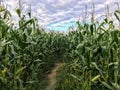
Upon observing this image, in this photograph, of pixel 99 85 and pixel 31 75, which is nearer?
pixel 99 85

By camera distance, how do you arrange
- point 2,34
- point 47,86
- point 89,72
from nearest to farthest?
1. point 2,34
2. point 89,72
3. point 47,86

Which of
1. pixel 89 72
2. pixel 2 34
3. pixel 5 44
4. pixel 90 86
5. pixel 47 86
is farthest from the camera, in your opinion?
pixel 47 86

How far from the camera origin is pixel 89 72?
20.3 ft

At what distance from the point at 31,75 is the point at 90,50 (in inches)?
72.3

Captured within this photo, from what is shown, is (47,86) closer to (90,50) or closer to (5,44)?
(90,50)

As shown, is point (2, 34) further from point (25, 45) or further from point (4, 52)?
point (25, 45)

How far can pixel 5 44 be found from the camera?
5043mm

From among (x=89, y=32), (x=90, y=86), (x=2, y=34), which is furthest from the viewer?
(x=89, y=32)

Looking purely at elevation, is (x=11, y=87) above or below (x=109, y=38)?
below

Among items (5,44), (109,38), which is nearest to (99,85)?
(109,38)

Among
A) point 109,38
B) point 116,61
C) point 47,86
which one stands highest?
point 109,38

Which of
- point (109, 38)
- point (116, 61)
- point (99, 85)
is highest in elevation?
point (109, 38)

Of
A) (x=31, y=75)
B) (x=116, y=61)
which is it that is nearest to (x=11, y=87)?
(x=31, y=75)

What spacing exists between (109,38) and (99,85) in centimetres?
112
